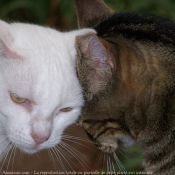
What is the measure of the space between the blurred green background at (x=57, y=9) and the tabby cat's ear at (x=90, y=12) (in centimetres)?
110

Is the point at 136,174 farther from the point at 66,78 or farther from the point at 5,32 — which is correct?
the point at 5,32

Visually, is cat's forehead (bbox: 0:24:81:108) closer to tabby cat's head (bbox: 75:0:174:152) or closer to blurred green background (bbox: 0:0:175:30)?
tabby cat's head (bbox: 75:0:174:152)

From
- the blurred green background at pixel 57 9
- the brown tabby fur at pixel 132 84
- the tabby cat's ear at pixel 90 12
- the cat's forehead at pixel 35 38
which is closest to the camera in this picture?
the brown tabby fur at pixel 132 84

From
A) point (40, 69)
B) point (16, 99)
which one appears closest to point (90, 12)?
point (40, 69)

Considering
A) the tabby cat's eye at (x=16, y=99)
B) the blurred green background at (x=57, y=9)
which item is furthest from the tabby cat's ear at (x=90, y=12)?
the blurred green background at (x=57, y=9)

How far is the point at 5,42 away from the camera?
165 cm

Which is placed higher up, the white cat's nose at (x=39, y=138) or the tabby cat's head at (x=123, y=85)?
the tabby cat's head at (x=123, y=85)

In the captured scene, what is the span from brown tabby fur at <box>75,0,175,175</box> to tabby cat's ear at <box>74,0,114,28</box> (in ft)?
0.37

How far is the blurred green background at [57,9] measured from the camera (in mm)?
3448

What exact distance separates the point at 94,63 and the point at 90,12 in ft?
1.40

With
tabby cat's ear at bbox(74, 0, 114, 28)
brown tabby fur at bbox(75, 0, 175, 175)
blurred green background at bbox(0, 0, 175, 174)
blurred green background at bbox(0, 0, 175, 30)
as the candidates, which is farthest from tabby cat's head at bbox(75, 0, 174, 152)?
blurred green background at bbox(0, 0, 175, 30)

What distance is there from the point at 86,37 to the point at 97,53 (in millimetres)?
83

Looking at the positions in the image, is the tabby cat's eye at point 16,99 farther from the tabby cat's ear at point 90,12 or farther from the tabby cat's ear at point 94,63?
Answer: the tabby cat's ear at point 90,12

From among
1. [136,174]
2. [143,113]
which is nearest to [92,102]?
[143,113]
